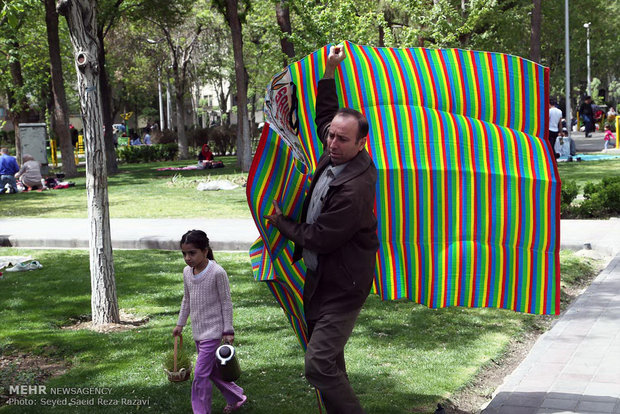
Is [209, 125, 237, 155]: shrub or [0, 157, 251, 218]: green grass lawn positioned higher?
[209, 125, 237, 155]: shrub

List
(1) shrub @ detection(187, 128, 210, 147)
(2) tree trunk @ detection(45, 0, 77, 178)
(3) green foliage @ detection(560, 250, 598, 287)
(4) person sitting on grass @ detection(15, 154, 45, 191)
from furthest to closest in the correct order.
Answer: (1) shrub @ detection(187, 128, 210, 147) < (2) tree trunk @ detection(45, 0, 77, 178) < (4) person sitting on grass @ detection(15, 154, 45, 191) < (3) green foliage @ detection(560, 250, 598, 287)

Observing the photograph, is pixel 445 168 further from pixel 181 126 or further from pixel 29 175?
pixel 181 126

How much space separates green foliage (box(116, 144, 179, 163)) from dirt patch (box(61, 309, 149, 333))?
33.8 m

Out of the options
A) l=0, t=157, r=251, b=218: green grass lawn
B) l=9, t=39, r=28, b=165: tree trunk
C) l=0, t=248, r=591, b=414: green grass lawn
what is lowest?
l=0, t=248, r=591, b=414: green grass lawn

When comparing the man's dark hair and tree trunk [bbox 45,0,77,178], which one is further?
tree trunk [bbox 45,0,77,178]

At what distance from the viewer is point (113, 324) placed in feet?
26.4

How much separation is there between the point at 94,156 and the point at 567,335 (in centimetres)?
491

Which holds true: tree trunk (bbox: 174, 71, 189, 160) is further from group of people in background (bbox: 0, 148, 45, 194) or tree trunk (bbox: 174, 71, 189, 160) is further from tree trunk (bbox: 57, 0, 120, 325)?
tree trunk (bbox: 57, 0, 120, 325)

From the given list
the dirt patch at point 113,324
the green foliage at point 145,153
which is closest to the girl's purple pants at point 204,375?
the dirt patch at point 113,324

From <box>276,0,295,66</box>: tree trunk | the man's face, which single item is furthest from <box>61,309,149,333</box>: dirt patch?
<box>276,0,295,66</box>: tree trunk

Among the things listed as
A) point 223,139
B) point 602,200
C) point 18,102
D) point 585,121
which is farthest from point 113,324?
point 585,121

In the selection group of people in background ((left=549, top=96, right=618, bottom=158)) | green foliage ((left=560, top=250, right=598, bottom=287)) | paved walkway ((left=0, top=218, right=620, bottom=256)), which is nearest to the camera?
green foliage ((left=560, top=250, right=598, bottom=287))

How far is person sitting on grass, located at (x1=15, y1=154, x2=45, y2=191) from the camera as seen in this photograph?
24.6 meters

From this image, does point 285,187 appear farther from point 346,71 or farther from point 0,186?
point 0,186
